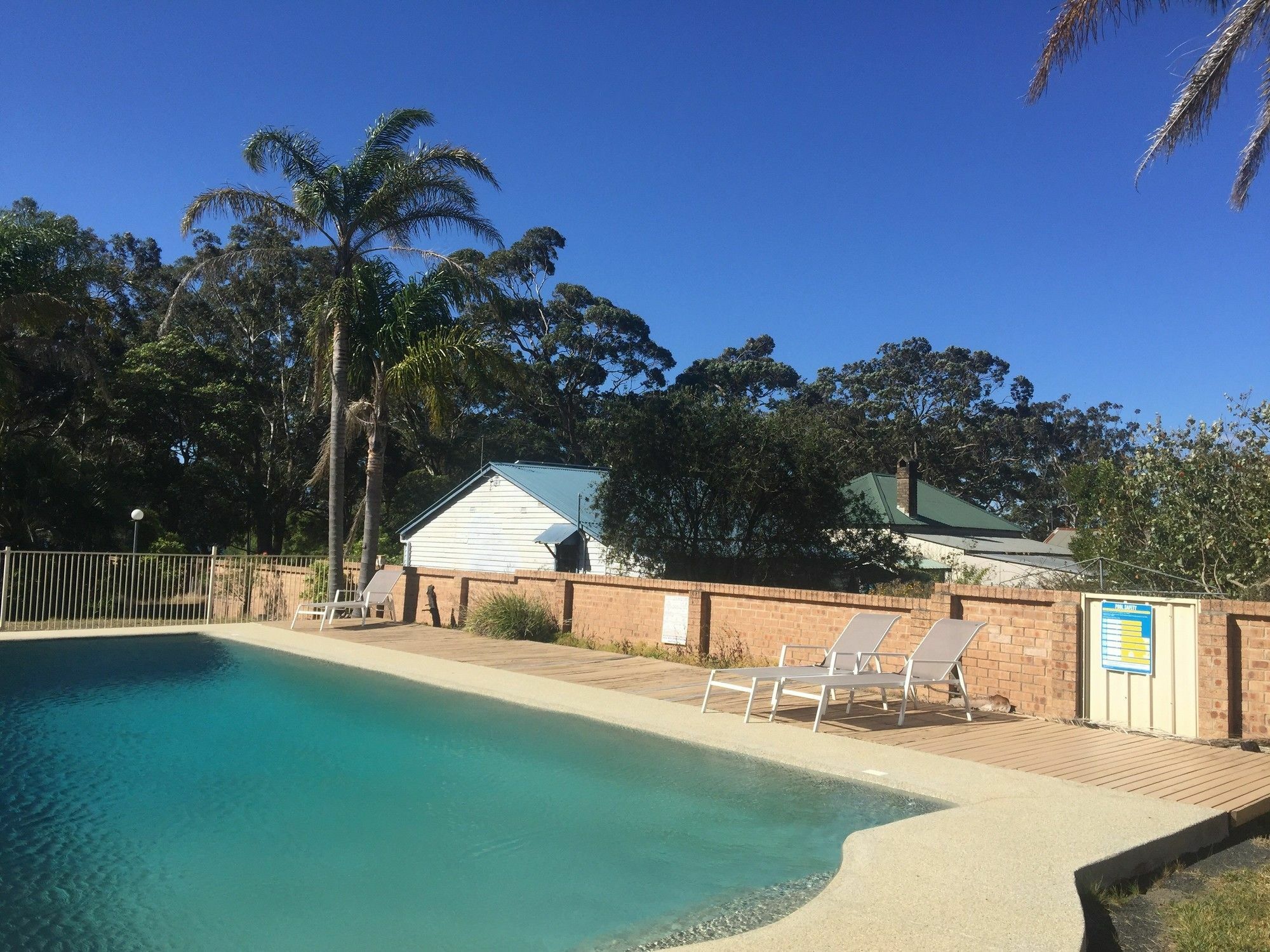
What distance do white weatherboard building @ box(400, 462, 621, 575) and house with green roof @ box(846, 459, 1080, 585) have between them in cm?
979

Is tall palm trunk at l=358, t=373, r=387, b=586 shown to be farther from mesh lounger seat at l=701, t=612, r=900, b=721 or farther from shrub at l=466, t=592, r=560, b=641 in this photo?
mesh lounger seat at l=701, t=612, r=900, b=721

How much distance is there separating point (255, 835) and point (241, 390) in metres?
33.2

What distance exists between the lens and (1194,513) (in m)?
16.1

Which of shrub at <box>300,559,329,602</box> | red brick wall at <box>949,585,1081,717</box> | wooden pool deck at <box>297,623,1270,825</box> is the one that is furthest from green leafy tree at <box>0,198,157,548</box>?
red brick wall at <box>949,585,1081,717</box>

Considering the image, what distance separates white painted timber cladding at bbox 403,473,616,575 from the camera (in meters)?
26.8

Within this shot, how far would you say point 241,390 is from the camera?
36.8 metres

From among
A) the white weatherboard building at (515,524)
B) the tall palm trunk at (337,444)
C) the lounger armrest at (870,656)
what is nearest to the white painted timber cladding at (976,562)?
the white weatherboard building at (515,524)

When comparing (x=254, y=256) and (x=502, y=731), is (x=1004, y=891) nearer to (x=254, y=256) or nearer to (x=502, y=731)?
(x=502, y=731)

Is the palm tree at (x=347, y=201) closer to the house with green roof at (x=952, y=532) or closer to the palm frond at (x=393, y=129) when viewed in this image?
the palm frond at (x=393, y=129)

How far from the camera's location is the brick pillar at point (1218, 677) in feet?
28.4

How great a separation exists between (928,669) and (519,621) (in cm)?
881

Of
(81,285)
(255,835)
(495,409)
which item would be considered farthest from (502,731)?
(495,409)

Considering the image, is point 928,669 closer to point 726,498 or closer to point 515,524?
point 726,498

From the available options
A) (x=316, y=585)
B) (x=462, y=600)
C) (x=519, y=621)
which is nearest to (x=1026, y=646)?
(x=519, y=621)
